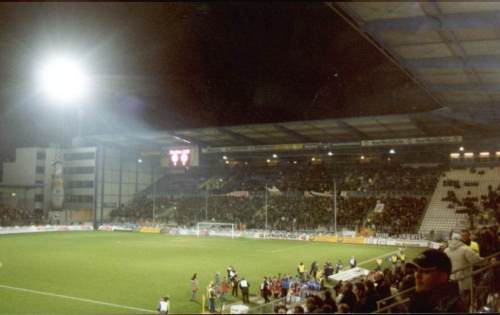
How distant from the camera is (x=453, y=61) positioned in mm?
16453

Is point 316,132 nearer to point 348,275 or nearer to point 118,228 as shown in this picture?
point 348,275

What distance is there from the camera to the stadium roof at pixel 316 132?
3912 centimetres

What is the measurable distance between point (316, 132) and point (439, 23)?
3306 cm

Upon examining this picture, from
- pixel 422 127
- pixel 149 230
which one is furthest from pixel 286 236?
pixel 149 230

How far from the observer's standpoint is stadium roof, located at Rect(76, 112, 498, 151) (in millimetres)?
39119

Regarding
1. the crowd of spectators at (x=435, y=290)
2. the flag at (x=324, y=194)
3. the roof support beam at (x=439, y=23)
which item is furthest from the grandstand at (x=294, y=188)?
the flag at (x=324, y=194)

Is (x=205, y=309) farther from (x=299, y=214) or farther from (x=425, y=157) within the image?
(x=425, y=157)

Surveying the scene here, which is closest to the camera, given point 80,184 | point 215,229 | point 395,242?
point 395,242

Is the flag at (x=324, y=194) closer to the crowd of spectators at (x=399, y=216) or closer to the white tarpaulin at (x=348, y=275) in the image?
the crowd of spectators at (x=399, y=216)

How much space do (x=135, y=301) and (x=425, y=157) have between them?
4224cm

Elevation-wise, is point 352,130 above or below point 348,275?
above

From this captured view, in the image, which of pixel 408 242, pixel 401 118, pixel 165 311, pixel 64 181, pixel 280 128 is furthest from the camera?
pixel 64 181

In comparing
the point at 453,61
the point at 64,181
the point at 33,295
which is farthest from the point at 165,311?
the point at 64,181

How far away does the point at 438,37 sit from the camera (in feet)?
47.5
